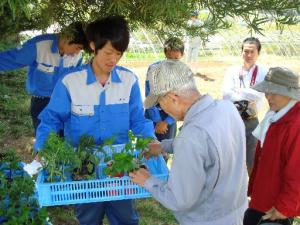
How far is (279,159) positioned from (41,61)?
1940 millimetres

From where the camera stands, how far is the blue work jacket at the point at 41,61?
295 cm

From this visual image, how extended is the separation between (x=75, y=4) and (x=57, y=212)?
2.17m

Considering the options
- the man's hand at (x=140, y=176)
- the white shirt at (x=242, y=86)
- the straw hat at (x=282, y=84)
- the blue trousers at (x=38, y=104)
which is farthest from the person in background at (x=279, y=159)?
the blue trousers at (x=38, y=104)

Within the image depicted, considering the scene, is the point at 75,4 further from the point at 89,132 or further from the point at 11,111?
the point at 11,111

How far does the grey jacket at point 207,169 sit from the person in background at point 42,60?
4.45 feet

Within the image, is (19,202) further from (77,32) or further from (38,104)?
(38,104)


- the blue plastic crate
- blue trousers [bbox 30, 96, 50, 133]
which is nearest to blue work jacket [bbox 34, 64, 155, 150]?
the blue plastic crate

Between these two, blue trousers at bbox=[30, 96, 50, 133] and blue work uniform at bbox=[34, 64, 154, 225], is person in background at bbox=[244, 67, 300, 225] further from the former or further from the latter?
blue trousers at bbox=[30, 96, 50, 133]

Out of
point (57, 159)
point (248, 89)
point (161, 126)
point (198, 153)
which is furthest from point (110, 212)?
point (248, 89)

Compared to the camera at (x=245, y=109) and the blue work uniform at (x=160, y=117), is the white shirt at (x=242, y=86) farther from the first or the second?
the blue work uniform at (x=160, y=117)

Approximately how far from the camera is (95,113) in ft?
7.41

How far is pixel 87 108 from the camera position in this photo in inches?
87.9

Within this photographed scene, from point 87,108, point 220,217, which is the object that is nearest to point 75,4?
point 87,108

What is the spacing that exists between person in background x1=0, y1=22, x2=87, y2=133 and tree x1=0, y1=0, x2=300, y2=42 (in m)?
0.76
